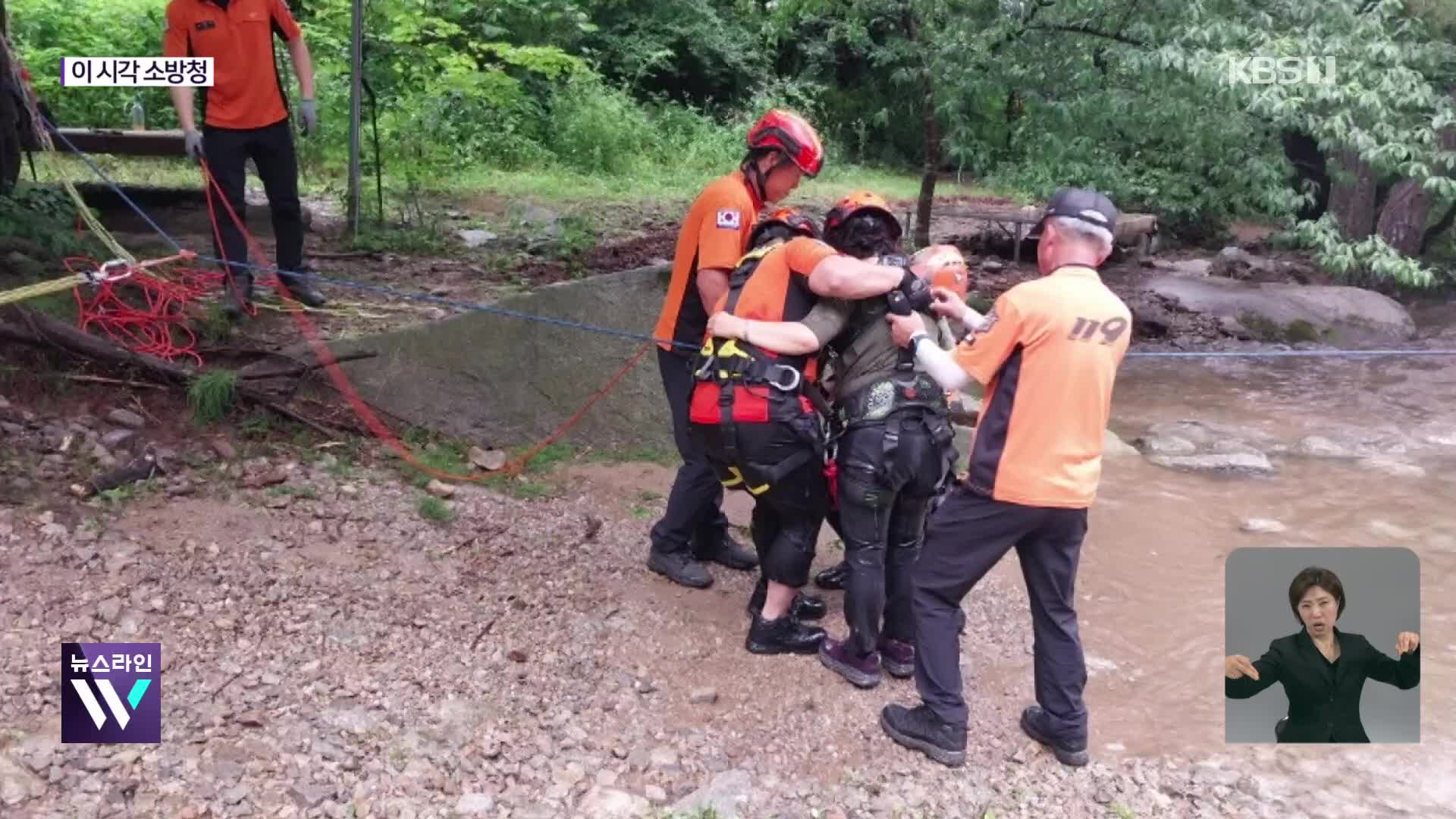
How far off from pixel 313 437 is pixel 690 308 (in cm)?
196

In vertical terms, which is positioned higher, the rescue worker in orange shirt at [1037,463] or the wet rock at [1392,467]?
the rescue worker in orange shirt at [1037,463]

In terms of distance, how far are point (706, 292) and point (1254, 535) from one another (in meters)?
3.43

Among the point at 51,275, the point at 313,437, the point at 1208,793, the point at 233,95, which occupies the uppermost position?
the point at 233,95

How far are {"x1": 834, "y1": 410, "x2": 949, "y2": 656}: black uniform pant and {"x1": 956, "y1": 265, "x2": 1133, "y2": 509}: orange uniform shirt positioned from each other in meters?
0.41

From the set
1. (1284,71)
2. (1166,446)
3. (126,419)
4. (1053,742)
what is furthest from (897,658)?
(1284,71)

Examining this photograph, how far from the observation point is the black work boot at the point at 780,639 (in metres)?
4.16

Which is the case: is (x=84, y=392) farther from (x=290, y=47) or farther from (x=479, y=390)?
(x=290, y=47)

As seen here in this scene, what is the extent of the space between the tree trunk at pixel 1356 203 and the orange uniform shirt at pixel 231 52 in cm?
1110

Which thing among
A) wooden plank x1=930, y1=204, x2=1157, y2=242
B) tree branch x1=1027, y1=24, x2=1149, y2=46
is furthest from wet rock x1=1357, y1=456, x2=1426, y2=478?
wooden plank x1=930, y1=204, x2=1157, y2=242

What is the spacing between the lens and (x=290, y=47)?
20.4 feet

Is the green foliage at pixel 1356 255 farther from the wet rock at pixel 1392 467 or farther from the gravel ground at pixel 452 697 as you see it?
the gravel ground at pixel 452 697

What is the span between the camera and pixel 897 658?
4.11m

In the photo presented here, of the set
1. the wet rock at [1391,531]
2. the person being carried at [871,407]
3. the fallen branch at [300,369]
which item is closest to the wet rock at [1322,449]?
the wet rock at [1391,531]

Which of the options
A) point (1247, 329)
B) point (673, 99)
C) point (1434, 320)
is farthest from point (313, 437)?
point (673, 99)
